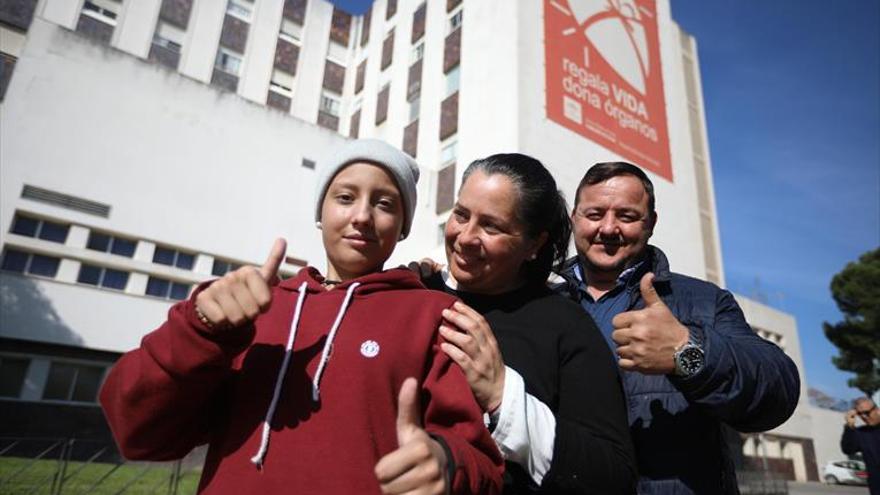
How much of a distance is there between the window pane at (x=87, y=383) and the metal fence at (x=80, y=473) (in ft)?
4.15

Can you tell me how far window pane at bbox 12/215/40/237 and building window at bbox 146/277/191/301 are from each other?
3.19 m

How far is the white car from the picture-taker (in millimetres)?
25109

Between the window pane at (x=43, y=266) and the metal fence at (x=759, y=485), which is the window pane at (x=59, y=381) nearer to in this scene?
the window pane at (x=43, y=266)

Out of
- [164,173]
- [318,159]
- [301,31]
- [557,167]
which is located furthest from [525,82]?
[301,31]

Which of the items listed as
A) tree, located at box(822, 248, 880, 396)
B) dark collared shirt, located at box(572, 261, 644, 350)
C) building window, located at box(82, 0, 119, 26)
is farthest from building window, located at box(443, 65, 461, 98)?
tree, located at box(822, 248, 880, 396)

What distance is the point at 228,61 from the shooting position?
23.8 m

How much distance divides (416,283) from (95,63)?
18.6 m

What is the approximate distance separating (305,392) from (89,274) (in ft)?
54.4

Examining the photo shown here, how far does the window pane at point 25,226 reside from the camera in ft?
45.6

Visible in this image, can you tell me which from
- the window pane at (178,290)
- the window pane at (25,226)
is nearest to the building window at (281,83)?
the window pane at (178,290)

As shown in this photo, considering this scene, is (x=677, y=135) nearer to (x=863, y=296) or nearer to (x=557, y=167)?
(x=557, y=167)

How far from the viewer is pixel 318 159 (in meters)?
19.0

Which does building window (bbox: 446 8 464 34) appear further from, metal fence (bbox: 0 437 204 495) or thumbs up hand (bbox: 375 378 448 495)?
thumbs up hand (bbox: 375 378 448 495)

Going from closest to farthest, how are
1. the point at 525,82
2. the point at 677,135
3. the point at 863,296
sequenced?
the point at 525,82 → the point at 677,135 → the point at 863,296
